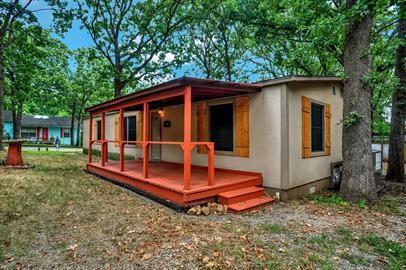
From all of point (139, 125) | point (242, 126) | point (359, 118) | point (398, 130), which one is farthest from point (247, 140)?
point (139, 125)

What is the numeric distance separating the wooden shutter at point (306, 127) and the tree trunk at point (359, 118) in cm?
87

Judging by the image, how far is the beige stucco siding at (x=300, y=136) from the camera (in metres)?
5.55

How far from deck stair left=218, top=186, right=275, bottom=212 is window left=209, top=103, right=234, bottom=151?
155 cm

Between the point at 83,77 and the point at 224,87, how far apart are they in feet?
69.7

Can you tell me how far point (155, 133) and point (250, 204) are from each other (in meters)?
5.96

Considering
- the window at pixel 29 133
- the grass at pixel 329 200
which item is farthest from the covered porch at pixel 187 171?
the window at pixel 29 133

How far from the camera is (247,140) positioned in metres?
6.08

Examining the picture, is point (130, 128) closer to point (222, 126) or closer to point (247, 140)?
point (222, 126)

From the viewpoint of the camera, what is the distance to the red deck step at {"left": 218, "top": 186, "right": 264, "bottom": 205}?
191 inches

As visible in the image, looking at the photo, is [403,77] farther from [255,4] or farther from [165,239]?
[165,239]

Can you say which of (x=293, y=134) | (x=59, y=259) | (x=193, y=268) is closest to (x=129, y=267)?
(x=193, y=268)

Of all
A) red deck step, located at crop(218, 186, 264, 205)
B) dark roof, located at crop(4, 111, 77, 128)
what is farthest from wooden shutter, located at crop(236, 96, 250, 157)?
dark roof, located at crop(4, 111, 77, 128)

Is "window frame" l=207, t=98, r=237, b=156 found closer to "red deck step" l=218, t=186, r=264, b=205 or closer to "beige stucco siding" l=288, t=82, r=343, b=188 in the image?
"red deck step" l=218, t=186, r=264, b=205

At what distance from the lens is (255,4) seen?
32.2 ft
